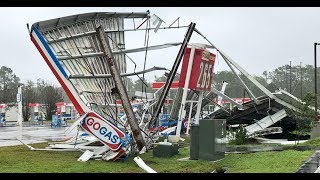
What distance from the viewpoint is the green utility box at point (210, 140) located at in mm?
15695

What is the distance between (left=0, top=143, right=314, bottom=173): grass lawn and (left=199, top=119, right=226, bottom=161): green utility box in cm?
42

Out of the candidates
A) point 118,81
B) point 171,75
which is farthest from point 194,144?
point 171,75

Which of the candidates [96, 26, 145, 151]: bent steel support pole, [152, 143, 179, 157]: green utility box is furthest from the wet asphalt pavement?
[152, 143, 179, 157]: green utility box

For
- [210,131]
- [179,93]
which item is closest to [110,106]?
[210,131]

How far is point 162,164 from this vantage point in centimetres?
1559

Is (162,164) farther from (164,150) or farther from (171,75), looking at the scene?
(171,75)

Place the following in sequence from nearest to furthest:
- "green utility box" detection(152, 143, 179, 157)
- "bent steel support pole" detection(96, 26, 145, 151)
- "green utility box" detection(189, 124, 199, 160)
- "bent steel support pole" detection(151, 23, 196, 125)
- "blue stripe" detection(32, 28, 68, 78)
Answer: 1. "green utility box" detection(189, 124, 199, 160)
2. "bent steel support pole" detection(96, 26, 145, 151)
3. "green utility box" detection(152, 143, 179, 157)
4. "blue stripe" detection(32, 28, 68, 78)
5. "bent steel support pole" detection(151, 23, 196, 125)

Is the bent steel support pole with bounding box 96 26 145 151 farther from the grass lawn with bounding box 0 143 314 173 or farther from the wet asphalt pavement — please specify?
the wet asphalt pavement

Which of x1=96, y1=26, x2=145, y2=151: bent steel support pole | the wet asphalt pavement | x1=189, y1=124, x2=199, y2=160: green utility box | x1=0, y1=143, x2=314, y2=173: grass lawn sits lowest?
the wet asphalt pavement

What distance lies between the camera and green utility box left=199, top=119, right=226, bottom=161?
1570cm

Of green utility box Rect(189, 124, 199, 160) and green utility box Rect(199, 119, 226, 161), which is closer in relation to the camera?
green utility box Rect(199, 119, 226, 161)

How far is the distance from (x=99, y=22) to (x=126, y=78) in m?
2.97

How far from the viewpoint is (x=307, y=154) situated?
15328 mm
